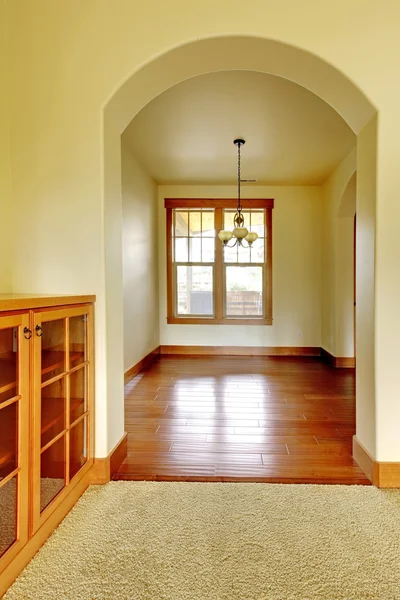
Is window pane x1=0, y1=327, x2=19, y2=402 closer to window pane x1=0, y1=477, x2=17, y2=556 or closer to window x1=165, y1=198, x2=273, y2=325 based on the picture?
window pane x1=0, y1=477, x2=17, y2=556

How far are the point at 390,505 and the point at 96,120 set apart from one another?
2575 mm

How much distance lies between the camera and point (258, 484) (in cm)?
187

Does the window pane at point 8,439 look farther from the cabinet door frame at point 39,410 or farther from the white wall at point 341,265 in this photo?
the white wall at point 341,265

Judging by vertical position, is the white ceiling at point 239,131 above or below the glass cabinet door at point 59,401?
above

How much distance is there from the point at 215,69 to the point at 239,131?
69.5 inches

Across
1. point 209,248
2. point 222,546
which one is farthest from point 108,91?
point 209,248

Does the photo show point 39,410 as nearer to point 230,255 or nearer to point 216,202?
point 230,255

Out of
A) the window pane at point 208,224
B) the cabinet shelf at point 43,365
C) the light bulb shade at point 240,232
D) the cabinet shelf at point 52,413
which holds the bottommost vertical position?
the cabinet shelf at point 52,413

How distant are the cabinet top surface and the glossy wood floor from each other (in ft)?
3.52

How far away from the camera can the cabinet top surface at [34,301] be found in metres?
1.20

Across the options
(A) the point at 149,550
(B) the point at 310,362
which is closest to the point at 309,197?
(B) the point at 310,362

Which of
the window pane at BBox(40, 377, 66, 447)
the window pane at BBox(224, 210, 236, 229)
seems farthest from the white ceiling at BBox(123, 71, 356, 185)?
the window pane at BBox(40, 377, 66, 447)

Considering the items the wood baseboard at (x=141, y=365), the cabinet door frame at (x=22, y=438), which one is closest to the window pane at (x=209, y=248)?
the wood baseboard at (x=141, y=365)

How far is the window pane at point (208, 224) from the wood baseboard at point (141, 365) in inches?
86.4
